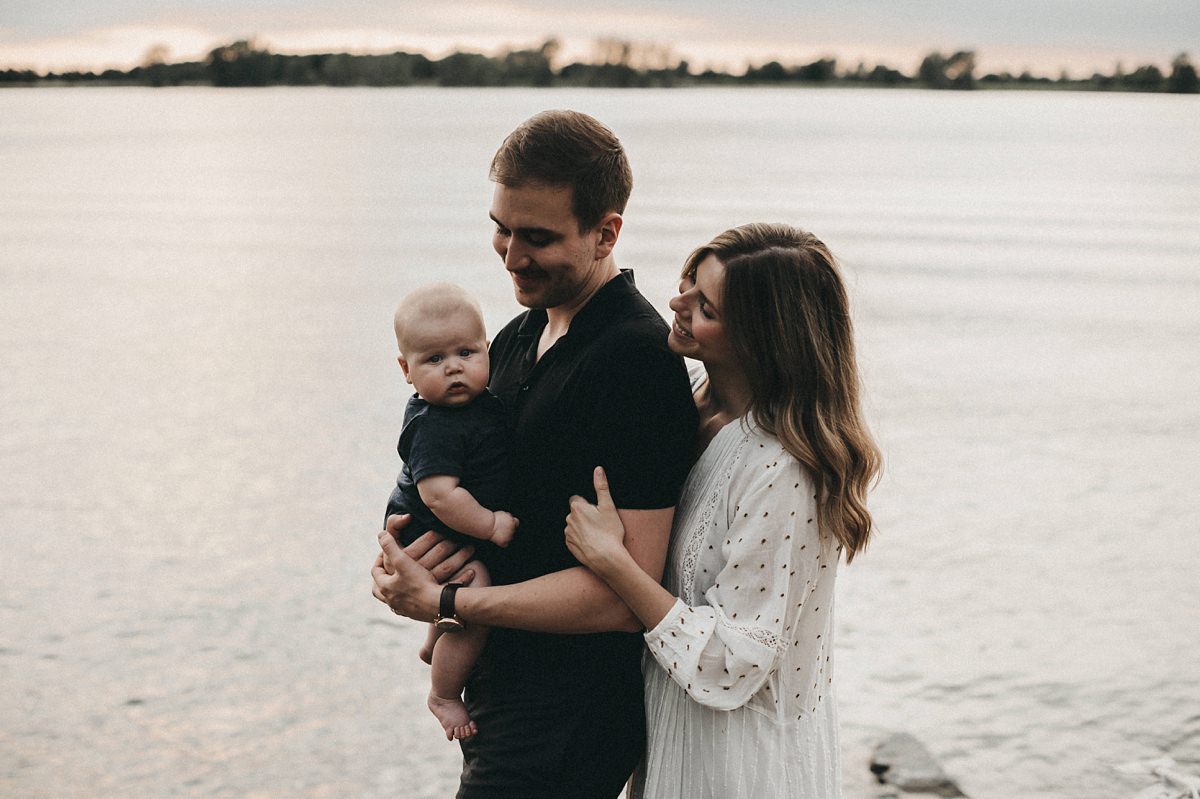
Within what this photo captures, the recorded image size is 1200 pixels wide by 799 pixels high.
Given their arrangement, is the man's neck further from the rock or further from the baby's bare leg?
the rock

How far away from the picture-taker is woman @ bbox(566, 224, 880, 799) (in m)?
2.72

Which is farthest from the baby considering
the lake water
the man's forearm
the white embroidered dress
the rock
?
the rock

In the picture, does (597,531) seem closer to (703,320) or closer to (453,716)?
(703,320)

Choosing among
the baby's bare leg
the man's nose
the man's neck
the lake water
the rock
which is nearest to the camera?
the man's nose

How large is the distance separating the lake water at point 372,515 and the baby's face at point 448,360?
944mm

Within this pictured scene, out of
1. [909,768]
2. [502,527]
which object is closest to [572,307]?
[502,527]

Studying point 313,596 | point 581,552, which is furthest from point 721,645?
point 313,596

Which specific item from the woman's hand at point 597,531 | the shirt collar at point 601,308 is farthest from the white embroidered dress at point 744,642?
the shirt collar at point 601,308

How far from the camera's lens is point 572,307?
2.96 m

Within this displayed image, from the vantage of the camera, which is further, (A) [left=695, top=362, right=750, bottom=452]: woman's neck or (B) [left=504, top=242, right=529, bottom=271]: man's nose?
(A) [left=695, top=362, right=750, bottom=452]: woman's neck

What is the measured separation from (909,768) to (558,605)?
10.4ft

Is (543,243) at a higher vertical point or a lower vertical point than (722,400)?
higher

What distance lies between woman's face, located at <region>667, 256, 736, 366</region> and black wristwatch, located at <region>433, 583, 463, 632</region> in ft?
2.57

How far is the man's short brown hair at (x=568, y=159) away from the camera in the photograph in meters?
2.74
